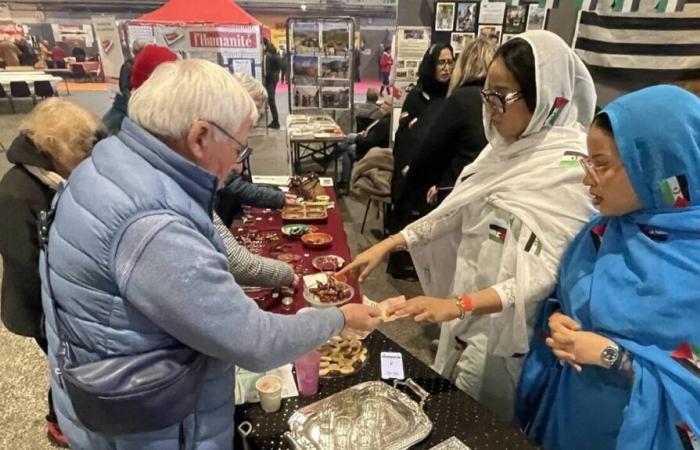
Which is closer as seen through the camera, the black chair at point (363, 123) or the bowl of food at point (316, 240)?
the bowl of food at point (316, 240)

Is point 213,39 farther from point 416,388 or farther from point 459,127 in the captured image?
point 416,388

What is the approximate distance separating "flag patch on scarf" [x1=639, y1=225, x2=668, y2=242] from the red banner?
4.74 m

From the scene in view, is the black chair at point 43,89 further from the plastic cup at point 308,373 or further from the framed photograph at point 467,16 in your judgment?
the plastic cup at point 308,373

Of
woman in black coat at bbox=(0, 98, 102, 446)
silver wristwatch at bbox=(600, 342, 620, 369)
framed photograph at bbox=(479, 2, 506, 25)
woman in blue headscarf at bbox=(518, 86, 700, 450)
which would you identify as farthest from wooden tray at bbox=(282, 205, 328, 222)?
framed photograph at bbox=(479, 2, 506, 25)

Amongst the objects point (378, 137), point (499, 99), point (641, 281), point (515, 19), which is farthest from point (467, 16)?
point (641, 281)

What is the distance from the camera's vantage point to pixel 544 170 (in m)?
1.26

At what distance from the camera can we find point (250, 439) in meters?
1.04

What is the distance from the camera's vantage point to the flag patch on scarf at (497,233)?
1.36 metres

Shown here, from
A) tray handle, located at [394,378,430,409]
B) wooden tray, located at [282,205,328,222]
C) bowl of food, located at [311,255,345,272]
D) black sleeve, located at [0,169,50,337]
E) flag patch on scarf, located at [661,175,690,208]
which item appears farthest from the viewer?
wooden tray, located at [282,205,328,222]

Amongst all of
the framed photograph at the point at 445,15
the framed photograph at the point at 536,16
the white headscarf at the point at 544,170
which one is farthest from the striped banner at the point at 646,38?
the white headscarf at the point at 544,170

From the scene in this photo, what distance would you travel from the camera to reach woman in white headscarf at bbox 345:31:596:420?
3.96ft

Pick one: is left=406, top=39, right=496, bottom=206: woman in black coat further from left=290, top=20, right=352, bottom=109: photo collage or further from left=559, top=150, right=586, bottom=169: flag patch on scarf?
left=290, top=20, right=352, bottom=109: photo collage

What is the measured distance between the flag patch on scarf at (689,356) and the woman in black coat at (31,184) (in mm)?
1755

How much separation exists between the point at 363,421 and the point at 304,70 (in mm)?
4655
